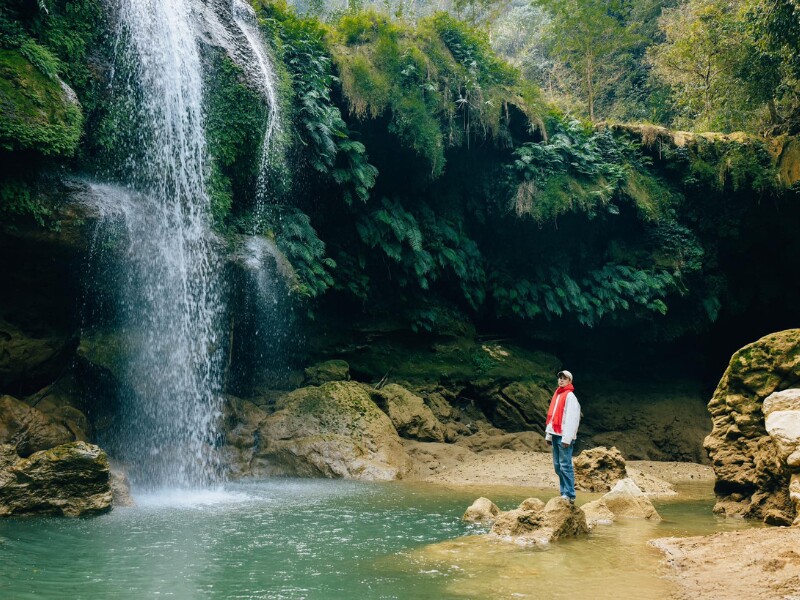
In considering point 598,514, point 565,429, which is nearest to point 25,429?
point 565,429

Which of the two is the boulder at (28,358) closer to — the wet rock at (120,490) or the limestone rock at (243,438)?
the wet rock at (120,490)

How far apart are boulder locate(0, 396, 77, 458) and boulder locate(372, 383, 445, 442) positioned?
6.39 metres

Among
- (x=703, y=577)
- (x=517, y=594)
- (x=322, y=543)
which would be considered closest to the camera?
(x=517, y=594)

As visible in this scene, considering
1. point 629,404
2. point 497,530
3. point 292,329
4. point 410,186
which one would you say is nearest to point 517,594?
point 497,530

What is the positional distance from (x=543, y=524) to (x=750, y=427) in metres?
3.80

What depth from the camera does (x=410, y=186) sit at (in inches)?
624

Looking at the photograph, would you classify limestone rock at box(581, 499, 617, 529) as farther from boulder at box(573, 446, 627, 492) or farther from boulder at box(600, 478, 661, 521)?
boulder at box(573, 446, 627, 492)

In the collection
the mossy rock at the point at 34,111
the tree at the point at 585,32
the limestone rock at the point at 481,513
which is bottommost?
the limestone rock at the point at 481,513

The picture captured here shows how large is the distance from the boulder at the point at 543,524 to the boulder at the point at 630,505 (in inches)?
66.0

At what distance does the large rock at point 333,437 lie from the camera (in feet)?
38.4

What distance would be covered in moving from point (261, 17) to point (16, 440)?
9713 mm

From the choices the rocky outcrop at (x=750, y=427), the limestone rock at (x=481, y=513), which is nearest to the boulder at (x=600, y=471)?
the rocky outcrop at (x=750, y=427)

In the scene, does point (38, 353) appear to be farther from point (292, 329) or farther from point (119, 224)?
point (292, 329)

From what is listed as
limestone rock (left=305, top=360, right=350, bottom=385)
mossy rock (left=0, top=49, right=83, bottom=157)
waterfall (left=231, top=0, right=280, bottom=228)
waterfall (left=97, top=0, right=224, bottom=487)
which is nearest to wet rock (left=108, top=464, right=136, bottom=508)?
waterfall (left=97, top=0, right=224, bottom=487)
